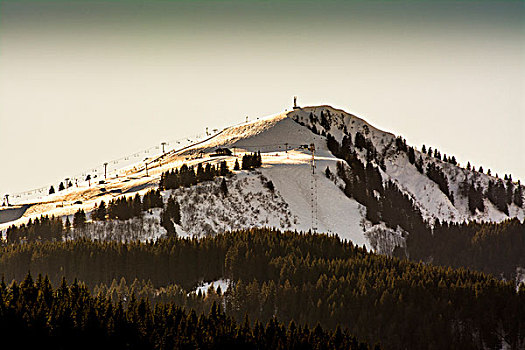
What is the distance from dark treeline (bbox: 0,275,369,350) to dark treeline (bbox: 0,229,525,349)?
Answer: 22.1 metres

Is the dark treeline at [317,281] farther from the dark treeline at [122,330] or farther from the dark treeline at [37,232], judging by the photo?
the dark treeline at [122,330]

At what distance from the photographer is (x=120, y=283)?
504 ft

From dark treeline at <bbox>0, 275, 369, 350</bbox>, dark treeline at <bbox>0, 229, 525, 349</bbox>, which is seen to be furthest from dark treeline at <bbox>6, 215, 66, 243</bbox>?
dark treeline at <bbox>0, 275, 369, 350</bbox>

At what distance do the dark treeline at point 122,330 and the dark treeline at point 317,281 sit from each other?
22064 millimetres

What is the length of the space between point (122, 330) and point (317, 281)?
2193 inches

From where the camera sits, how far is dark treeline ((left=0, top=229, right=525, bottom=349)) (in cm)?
13900

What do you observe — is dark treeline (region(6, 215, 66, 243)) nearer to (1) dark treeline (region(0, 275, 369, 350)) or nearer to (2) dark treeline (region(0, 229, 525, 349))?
(2) dark treeline (region(0, 229, 525, 349))

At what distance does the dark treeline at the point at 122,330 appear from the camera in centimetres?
9906

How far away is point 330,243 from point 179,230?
138 feet

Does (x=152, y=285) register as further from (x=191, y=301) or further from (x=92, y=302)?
(x=92, y=302)

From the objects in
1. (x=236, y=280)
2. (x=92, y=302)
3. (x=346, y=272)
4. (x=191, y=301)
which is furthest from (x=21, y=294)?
(x=346, y=272)

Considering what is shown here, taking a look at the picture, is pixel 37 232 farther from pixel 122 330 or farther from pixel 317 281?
pixel 122 330

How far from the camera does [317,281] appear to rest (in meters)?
151

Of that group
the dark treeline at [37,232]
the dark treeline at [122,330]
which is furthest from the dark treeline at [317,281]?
the dark treeline at [122,330]
